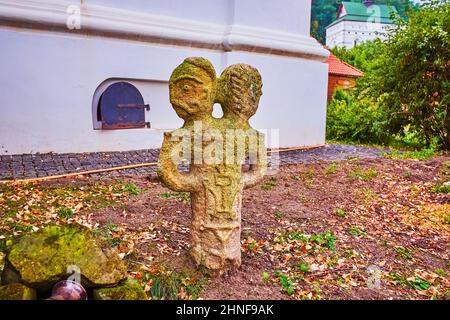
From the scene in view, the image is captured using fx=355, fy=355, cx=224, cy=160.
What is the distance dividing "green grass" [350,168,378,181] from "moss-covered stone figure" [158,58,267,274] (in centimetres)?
339

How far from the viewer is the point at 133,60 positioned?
6.68 meters

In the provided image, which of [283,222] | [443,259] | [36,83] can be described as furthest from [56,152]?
[443,259]

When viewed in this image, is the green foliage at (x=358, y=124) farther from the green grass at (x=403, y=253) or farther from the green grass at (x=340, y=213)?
the green grass at (x=403, y=253)

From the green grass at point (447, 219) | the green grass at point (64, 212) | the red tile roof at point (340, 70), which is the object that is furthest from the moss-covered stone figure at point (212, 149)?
the red tile roof at point (340, 70)

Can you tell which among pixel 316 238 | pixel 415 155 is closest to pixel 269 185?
pixel 316 238

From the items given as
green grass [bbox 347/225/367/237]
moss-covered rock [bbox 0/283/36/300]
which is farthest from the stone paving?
moss-covered rock [bbox 0/283/36/300]

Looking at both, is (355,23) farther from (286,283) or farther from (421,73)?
(286,283)

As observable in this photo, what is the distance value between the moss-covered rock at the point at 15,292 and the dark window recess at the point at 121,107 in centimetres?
510

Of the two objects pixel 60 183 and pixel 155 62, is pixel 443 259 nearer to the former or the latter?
pixel 60 183

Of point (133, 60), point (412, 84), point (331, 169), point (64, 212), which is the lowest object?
point (64, 212)

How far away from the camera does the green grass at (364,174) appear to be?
215 inches

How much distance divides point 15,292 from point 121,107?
5354 millimetres

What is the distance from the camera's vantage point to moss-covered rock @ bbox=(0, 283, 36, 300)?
1.75 m

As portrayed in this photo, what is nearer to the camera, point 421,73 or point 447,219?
point 447,219
